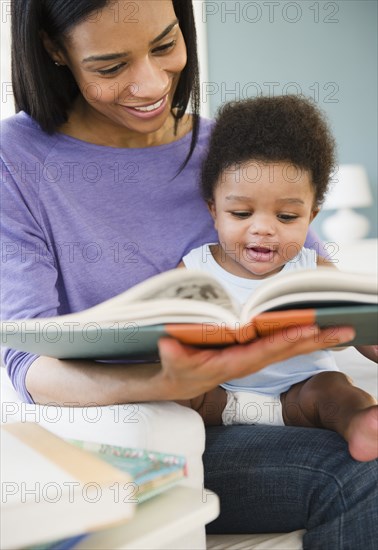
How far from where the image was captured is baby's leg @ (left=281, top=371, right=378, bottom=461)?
1067 mm

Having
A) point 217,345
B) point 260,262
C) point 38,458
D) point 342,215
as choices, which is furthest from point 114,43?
point 342,215

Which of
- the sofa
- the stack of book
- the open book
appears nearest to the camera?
the stack of book

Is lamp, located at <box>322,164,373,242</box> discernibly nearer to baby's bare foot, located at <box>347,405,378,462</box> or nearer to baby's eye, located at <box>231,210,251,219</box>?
baby's eye, located at <box>231,210,251,219</box>

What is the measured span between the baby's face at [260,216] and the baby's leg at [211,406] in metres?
0.28

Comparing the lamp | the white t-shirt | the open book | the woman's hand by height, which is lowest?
the lamp

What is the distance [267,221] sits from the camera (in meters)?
1.49

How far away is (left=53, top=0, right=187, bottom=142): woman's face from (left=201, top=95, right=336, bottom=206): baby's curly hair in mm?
190

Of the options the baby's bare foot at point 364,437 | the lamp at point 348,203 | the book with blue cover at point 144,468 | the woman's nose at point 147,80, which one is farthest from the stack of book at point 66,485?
the lamp at point 348,203

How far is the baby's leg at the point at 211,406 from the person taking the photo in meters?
1.36

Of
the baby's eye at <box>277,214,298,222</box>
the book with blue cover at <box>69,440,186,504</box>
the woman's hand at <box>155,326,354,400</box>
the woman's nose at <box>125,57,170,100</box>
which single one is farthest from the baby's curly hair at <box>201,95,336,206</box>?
the book with blue cover at <box>69,440,186,504</box>

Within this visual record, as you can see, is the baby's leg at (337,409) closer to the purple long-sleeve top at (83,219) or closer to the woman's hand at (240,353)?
the woman's hand at (240,353)

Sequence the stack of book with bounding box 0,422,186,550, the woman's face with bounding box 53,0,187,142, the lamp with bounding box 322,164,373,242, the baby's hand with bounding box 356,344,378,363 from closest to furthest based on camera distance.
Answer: the stack of book with bounding box 0,422,186,550 < the woman's face with bounding box 53,0,187,142 < the baby's hand with bounding box 356,344,378,363 < the lamp with bounding box 322,164,373,242

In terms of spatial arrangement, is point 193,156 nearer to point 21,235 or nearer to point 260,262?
point 260,262

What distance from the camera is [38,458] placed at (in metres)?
0.75
